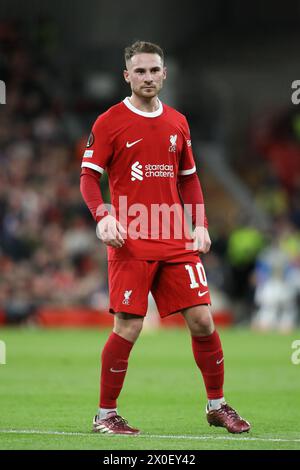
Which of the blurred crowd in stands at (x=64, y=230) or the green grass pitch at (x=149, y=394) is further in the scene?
the blurred crowd in stands at (x=64, y=230)

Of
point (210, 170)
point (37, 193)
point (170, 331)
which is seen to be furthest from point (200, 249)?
point (210, 170)

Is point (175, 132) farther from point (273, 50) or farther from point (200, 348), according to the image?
point (273, 50)

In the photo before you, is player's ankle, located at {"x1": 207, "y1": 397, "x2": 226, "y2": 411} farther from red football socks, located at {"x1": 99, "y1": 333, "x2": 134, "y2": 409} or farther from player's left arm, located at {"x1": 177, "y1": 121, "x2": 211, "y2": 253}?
player's left arm, located at {"x1": 177, "y1": 121, "x2": 211, "y2": 253}

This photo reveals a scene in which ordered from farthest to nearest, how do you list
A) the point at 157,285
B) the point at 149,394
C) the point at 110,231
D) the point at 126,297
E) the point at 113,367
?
the point at 149,394 < the point at 157,285 < the point at 113,367 < the point at 126,297 < the point at 110,231

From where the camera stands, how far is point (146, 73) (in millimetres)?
7953

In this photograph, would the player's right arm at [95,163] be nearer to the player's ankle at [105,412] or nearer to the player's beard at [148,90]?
the player's beard at [148,90]

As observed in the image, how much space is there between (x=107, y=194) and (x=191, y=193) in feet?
51.3

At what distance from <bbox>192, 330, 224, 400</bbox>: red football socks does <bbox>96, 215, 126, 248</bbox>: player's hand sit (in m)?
0.93

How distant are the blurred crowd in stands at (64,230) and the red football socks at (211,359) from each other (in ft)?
47.7

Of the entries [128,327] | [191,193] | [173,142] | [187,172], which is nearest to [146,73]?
[173,142]

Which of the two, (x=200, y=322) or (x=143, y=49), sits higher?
(x=143, y=49)

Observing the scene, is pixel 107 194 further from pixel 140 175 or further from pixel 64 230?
pixel 140 175

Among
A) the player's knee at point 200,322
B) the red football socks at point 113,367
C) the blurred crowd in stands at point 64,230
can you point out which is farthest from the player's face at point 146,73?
the blurred crowd in stands at point 64,230

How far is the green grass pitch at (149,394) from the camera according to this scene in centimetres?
748
